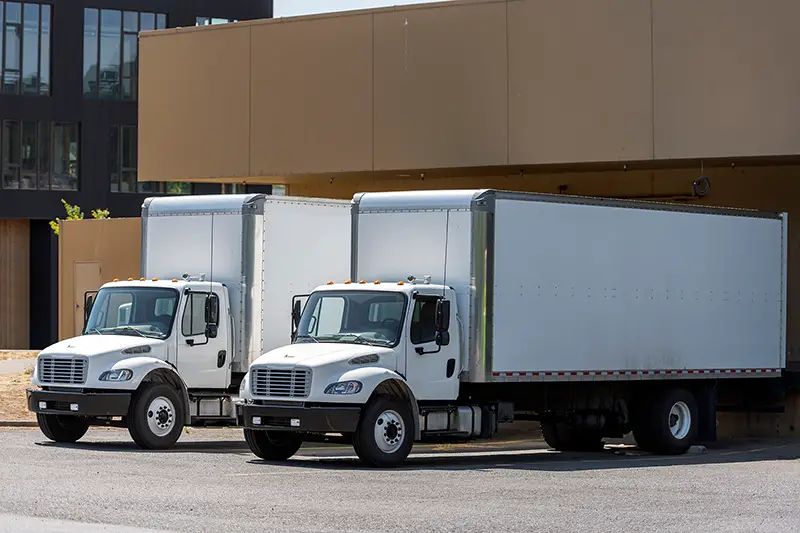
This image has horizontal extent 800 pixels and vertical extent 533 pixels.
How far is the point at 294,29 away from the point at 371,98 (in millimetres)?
2457

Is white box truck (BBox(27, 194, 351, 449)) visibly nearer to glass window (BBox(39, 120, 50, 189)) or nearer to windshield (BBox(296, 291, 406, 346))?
windshield (BBox(296, 291, 406, 346))

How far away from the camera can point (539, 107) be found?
2973cm

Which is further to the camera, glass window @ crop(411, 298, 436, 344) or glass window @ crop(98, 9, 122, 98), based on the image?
glass window @ crop(98, 9, 122, 98)

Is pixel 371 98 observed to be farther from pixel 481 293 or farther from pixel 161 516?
pixel 161 516

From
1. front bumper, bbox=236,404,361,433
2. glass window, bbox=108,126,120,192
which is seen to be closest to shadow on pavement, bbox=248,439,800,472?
front bumper, bbox=236,404,361,433

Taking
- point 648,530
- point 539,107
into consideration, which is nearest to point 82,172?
point 539,107

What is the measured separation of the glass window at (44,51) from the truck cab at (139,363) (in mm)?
41435

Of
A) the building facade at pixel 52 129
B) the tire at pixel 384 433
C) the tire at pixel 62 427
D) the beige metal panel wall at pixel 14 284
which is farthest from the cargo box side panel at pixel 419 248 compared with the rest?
the beige metal panel wall at pixel 14 284

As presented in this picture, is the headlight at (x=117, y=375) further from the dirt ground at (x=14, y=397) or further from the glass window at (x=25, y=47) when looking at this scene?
the glass window at (x=25, y=47)

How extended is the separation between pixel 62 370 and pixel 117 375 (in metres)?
0.85

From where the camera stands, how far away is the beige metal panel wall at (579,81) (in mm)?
28828

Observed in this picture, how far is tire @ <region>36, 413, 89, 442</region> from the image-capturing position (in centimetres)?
2272

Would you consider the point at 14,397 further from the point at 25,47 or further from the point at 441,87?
the point at 25,47

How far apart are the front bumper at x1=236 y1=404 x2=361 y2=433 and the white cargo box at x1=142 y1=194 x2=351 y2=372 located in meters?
3.79
